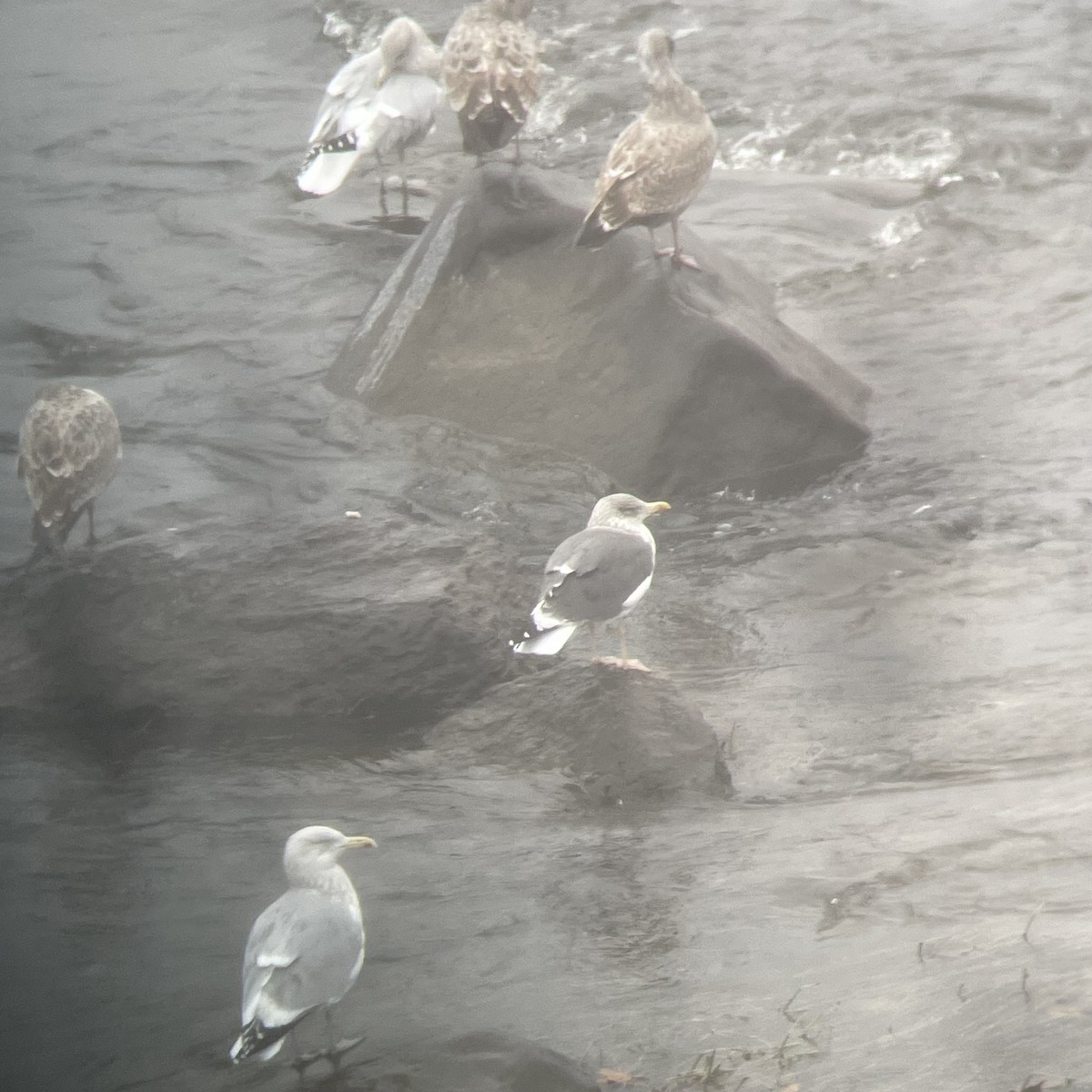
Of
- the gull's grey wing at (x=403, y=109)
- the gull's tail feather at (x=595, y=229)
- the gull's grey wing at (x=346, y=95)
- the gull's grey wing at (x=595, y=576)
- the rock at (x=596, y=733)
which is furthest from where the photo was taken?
the gull's grey wing at (x=346, y=95)

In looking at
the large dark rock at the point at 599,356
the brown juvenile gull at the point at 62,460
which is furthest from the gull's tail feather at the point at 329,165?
the brown juvenile gull at the point at 62,460

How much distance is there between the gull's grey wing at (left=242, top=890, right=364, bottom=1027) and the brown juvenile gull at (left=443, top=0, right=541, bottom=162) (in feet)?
15.8

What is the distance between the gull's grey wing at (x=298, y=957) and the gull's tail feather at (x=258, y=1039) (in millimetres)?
13

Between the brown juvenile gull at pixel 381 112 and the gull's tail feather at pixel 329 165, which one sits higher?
the brown juvenile gull at pixel 381 112

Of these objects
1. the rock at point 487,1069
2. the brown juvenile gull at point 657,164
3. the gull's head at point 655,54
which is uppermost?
the gull's head at point 655,54

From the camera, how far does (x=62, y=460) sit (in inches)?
253

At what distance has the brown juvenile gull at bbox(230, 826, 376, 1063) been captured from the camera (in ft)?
11.4

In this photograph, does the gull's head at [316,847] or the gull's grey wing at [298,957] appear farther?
the gull's head at [316,847]

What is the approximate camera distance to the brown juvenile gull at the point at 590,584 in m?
5.12

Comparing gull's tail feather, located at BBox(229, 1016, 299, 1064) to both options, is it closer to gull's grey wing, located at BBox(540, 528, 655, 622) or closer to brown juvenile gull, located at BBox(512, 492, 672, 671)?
brown juvenile gull, located at BBox(512, 492, 672, 671)

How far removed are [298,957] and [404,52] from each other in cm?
746

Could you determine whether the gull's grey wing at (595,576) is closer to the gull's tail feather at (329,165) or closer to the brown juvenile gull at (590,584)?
the brown juvenile gull at (590,584)

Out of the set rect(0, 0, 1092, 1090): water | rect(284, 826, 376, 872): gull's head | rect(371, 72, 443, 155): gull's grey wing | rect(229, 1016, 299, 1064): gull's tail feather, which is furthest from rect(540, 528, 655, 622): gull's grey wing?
rect(371, 72, 443, 155): gull's grey wing

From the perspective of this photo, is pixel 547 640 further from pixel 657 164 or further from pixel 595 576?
pixel 657 164
